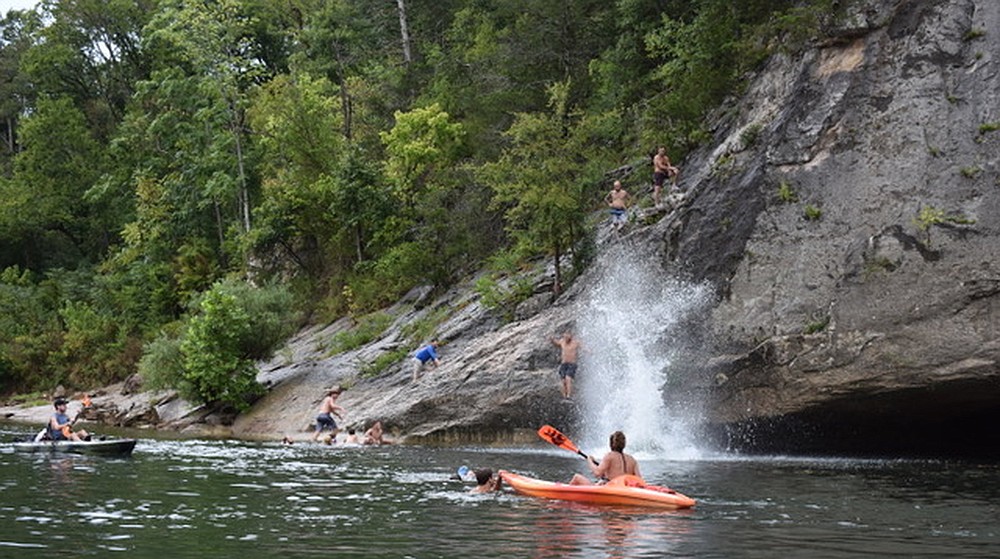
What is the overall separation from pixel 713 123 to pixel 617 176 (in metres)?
4.30

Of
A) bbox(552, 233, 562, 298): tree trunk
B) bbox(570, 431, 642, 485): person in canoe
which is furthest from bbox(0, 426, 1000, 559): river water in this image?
bbox(552, 233, 562, 298): tree trunk

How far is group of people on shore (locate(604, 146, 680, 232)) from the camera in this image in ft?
95.7

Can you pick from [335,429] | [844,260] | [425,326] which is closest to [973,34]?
[844,260]

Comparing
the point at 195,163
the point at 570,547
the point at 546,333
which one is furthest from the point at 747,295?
the point at 195,163

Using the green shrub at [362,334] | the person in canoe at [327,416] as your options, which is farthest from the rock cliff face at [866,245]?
the green shrub at [362,334]

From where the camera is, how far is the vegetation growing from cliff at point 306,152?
31297mm

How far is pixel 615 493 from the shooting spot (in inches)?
628

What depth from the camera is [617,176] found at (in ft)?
111

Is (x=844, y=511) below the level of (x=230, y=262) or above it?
below

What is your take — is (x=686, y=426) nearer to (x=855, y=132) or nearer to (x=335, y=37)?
(x=855, y=132)

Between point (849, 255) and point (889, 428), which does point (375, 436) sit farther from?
point (849, 255)

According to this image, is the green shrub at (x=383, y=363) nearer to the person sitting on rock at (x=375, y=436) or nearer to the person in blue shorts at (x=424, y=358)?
the person in blue shorts at (x=424, y=358)

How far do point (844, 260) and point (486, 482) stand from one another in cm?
965

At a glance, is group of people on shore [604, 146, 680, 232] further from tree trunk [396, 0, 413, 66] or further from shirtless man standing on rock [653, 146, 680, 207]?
tree trunk [396, 0, 413, 66]
